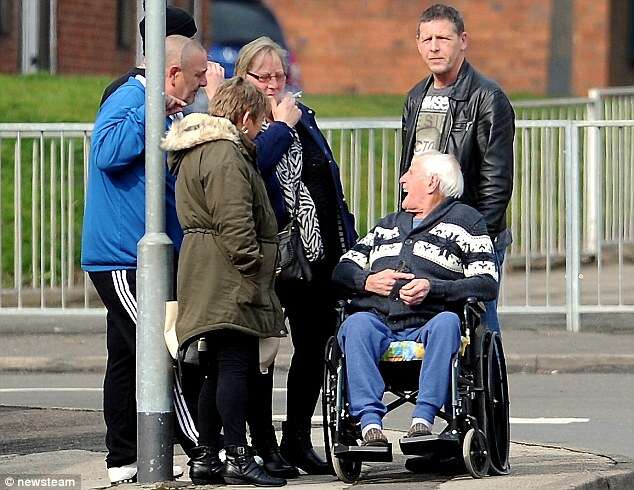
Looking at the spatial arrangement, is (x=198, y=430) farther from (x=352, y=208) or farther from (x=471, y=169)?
(x=352, y=208)

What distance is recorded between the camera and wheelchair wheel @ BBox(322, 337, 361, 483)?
7129 millimetres

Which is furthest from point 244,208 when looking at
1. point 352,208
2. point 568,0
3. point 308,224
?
point 568,0

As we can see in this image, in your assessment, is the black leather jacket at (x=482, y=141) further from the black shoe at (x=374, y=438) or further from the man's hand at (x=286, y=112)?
the black shoe at (x=374, y=438)

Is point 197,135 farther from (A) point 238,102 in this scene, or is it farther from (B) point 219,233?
(B) point 219,233

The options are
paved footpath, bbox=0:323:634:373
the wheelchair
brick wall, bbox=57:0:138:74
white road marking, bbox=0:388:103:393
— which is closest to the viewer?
the wheelchair

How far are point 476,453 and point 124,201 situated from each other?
5.57 ft

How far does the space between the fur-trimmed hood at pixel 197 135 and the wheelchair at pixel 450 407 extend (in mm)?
919

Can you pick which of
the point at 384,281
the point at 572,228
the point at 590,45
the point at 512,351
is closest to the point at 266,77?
the point at 384,281

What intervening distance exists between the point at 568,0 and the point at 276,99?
22731 millimetres

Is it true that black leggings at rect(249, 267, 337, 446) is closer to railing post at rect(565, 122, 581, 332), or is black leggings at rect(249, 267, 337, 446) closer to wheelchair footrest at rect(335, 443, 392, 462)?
wheelchair footrest at rect(335, 443, 392, 462)

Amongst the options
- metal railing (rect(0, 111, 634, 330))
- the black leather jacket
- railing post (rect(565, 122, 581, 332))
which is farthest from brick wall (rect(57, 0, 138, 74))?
the black leather jacket

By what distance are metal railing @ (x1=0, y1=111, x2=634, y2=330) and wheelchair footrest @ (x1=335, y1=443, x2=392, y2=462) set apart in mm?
6623

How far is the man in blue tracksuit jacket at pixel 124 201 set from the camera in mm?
7090
